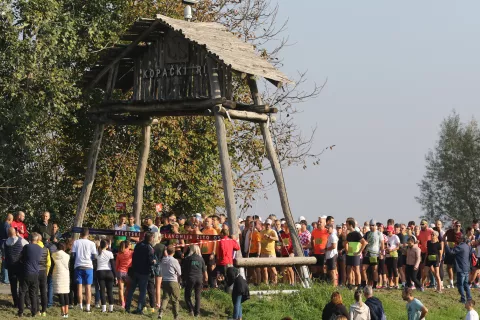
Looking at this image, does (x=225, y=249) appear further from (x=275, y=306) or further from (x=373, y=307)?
(x=373, y=307)

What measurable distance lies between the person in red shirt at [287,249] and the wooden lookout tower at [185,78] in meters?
0.94

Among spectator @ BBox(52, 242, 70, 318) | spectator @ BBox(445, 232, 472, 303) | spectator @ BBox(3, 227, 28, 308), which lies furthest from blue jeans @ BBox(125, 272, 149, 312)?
spectator @ BBox(445, 232, 472, 303)

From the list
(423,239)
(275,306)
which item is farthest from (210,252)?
(423,239)

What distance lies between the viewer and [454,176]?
69312mm

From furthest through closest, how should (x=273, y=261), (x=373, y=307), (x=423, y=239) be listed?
(x=423, y=239), (x=273, y=261), (x=373, y=307)

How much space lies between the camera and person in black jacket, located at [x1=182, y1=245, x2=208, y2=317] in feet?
88.0

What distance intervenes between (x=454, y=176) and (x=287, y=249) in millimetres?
40047

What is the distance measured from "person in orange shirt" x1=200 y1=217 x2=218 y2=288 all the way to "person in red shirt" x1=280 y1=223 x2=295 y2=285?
2416 millimetres

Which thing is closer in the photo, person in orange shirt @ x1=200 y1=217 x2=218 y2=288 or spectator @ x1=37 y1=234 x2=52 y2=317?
spectator @ x1=37 y1=234 x2=52 y2=317

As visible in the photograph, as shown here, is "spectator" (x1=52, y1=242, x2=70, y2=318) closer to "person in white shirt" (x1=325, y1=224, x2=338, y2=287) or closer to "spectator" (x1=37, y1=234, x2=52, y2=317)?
"spectator" (x1=37, y1=234, x2=52, y2=317)

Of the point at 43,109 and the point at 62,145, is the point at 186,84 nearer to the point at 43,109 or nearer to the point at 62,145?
the point at 43,109

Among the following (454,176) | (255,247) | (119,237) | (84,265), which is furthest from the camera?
(454,176)

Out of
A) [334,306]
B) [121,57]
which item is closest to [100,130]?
[121,57]

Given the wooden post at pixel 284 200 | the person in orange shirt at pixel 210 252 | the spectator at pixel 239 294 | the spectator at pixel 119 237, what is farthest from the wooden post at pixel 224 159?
the spectator at pixel 119 237
